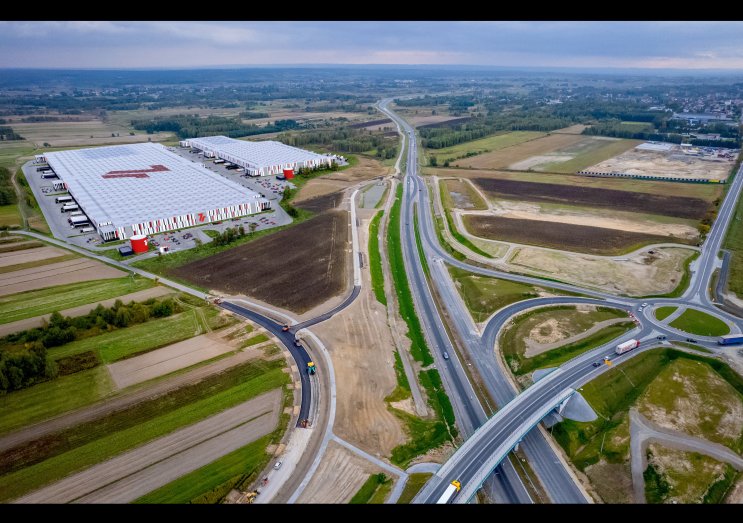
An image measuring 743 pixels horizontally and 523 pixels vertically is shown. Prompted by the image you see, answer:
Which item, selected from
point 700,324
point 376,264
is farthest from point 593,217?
point 376,264

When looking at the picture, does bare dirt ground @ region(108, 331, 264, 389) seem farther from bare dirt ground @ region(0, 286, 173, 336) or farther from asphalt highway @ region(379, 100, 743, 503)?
asphalt highway @ region(379, 100, 743, 503)

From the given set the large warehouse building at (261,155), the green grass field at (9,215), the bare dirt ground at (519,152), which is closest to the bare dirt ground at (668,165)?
the bare dirt ground at (519,152)

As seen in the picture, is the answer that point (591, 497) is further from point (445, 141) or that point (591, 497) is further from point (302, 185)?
point (445, 141)

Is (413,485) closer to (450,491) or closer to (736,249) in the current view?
(450,491)

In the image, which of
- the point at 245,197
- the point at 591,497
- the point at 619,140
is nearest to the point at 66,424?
the point at 591,497

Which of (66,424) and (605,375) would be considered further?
(605,375)

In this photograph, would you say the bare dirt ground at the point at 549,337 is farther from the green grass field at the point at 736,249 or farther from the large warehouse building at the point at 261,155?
the large warehouse building at the point at 261,155

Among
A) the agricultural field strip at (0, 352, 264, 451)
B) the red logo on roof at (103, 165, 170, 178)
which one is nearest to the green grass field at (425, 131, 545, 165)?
the red logo on roof at (103, 165, 170, 178)
